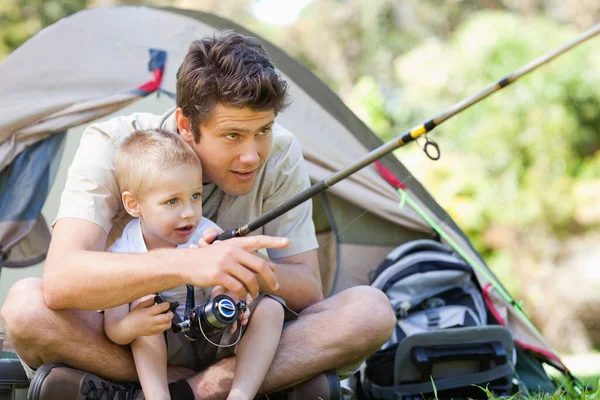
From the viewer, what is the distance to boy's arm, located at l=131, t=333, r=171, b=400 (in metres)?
2.09

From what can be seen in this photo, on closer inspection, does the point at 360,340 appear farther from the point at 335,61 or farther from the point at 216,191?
the point at 335,61

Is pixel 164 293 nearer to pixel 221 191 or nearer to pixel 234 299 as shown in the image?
pixel 234 299

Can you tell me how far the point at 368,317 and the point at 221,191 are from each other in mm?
588

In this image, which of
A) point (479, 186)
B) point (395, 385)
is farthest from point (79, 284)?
point (479, 186)

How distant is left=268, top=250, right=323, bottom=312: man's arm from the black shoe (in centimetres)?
45

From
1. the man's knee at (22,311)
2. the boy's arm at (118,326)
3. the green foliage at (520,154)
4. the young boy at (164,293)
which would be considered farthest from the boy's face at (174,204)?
the green foliage at (520,154)

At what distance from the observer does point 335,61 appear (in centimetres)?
1183

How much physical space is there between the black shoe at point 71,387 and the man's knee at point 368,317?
58 centimetres

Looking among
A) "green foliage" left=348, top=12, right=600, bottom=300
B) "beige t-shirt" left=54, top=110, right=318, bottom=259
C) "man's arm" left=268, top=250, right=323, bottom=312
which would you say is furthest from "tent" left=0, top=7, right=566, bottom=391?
"green foliage" left=348, top=12, right=600, bottom=300

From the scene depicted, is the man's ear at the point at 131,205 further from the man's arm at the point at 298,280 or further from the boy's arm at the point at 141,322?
the man's arm at the point at 298,280

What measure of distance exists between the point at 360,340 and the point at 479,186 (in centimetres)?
432

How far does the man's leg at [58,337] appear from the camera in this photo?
210cm

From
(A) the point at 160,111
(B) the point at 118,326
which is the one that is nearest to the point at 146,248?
(B) the point at 118,326

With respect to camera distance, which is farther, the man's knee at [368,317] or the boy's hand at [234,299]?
the man's knee at [368,317]
